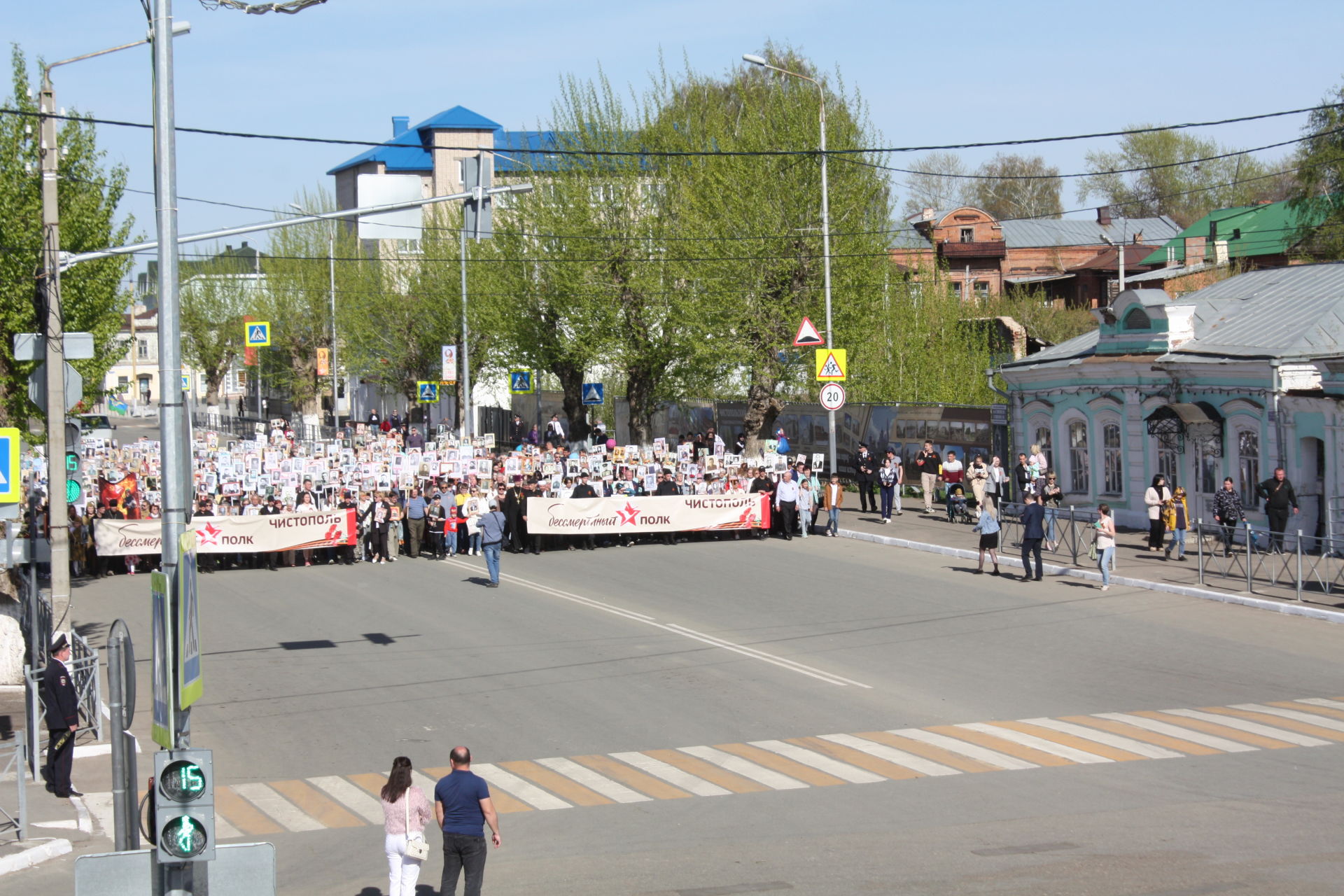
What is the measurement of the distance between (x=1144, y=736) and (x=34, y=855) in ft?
36.6

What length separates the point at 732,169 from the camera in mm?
40750

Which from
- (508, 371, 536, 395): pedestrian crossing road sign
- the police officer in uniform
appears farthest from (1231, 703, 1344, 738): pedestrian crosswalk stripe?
(508, 371, 536, 395): pedestrian crossing road sign

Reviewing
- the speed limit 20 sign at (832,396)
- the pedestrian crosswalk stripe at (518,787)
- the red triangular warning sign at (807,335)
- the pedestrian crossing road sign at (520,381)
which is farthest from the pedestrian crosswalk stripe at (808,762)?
the pedestrian crossing road sign at (520,381)

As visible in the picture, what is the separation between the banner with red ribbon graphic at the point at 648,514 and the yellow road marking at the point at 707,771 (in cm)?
1548

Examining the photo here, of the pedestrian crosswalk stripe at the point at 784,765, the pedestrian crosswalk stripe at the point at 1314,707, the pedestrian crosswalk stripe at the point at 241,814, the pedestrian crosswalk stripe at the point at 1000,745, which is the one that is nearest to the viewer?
the pedestrian crosswalk stripe at the point at 241,814

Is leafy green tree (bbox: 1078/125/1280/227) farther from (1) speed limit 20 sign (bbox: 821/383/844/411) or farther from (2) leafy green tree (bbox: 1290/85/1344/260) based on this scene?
(1) speed limit 20 sign (bbox: 821/383/844/411)

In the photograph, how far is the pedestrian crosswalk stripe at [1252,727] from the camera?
571 inches

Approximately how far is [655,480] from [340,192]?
81.2 metres

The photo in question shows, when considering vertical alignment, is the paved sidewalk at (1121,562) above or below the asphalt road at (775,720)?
above

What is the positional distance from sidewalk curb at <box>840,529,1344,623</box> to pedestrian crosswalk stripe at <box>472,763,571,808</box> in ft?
45.2

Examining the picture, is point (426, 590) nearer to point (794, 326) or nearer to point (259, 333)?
point (794, 326)

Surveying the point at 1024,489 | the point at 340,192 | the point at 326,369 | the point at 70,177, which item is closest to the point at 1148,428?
the point at 1024,489

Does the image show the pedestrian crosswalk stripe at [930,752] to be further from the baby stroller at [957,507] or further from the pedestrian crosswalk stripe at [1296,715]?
the baby stroller at [957,507]

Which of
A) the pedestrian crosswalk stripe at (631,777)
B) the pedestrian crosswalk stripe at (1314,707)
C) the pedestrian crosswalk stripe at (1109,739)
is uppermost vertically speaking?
the pedestrian crosswalk stripe at (1314,707)
